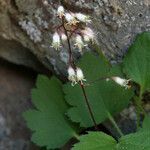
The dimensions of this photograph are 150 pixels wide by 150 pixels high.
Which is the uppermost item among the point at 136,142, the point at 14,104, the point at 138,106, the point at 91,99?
the point at 14,104

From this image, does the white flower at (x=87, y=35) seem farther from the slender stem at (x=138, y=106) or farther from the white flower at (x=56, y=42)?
the slender stem at (x=138, y=106)

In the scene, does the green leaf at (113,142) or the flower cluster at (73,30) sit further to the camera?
the green leaf at (113,142)

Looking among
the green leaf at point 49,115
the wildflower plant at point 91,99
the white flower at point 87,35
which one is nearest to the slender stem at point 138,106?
the wildflower plant at point 91,99

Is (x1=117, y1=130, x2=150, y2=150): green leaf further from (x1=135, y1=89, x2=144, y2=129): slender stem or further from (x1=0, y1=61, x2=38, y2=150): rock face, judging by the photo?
(x1=0, y1=61, x2=38, y2=150): rock face

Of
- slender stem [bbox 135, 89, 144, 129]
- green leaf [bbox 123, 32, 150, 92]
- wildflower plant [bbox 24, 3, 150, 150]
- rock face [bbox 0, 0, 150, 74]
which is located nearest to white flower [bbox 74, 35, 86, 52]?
wildflower plant [bbox 24, 3, 150, 150]

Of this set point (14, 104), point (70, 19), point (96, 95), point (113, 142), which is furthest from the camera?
point (14, 104)

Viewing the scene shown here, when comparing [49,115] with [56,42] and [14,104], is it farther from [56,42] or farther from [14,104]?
[56,42]

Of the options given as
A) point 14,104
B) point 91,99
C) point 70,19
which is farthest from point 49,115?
point 70,19
